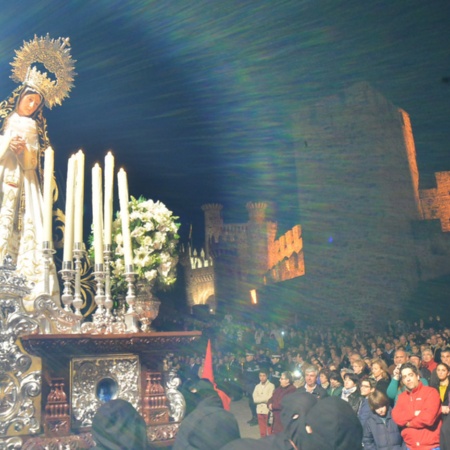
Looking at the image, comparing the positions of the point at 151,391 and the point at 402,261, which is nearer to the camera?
the point at 151,391

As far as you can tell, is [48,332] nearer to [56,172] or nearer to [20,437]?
[20,437]

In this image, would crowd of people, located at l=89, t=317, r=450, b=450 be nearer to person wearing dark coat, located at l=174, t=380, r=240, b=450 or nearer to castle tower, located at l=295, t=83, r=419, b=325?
person wearing dark coat, located at l=174, t=380, r=240, b=450

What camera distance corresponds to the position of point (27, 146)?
5.92m

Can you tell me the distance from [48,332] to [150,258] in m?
1.26

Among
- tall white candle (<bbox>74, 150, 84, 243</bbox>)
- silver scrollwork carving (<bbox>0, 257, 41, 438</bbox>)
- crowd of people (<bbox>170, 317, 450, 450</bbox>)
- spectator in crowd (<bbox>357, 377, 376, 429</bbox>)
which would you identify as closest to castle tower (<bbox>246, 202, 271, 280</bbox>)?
crowd of people (<bbox>170, 317, 450, 450</bbox>)

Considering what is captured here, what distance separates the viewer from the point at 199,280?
51906mm

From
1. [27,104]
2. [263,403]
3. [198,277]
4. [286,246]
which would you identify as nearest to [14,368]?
[27,104]

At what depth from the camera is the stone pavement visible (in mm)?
11228

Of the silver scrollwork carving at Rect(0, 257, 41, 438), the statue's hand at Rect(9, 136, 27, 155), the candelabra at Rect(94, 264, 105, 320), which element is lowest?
the silver scrollwork carving at Rect(0, 257, 41, 438)

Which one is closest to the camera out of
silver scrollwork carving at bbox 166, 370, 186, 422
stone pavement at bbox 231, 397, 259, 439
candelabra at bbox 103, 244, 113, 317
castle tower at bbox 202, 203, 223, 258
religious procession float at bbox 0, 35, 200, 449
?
religious procession float at bbox 0, 35, 200, 449

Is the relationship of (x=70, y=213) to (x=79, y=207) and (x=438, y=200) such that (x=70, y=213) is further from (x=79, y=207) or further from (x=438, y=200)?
(x=438, y=200)

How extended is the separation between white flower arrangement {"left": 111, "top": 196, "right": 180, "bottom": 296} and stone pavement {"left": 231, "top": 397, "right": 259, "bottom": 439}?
17.2ft

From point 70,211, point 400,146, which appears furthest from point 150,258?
point 400,146

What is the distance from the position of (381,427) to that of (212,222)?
4813 cm
